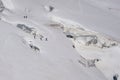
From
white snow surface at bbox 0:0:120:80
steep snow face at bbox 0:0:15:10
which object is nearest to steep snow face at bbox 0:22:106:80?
white snow surface at bbox 0:0:120:80

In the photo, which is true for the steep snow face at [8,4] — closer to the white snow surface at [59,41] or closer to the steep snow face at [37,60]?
the white snow surface at [59,41]

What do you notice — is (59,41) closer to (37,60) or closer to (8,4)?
(37,60)

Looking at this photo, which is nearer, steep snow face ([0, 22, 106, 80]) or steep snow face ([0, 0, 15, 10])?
steep snow face ([0, 22, 106, 80])

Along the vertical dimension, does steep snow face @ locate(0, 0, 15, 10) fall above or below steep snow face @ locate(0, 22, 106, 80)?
above

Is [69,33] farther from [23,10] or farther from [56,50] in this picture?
[23,10]

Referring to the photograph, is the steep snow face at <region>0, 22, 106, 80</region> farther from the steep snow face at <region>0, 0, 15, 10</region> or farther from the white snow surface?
the steep snow face at <region>0, 0, 15, 10</region>

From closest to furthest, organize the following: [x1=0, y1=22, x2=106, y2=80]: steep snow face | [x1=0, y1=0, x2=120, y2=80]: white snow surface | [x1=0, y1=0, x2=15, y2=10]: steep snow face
→ 1. [x1=0, y1=22, x2=106, y2=80]: steep snow face
2. [x1=0, y1=0, x2=120, y2=80]: white snow surface
3. [x1=0, y1=0, x2=15, y2=10]: steep snow face

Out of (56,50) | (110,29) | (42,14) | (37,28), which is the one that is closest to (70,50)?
(56,50)

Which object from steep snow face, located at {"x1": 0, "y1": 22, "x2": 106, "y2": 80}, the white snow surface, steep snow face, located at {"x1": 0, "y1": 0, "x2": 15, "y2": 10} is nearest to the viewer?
steep snow face, located at {"x1": 0, "y1": 22, "x2": 106, "y2": 80}

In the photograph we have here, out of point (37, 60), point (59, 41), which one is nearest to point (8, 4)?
point (59, 41)

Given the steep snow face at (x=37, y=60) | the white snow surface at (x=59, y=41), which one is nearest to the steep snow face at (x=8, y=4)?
the white snow surface at (x=59, y=41)

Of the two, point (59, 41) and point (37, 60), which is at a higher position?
point (59, 41)
